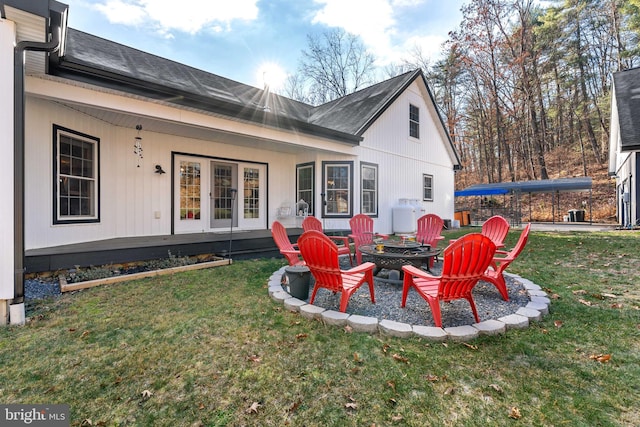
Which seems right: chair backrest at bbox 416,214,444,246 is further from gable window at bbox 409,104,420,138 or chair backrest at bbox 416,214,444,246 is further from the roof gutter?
gable window at bbox 409,104,420,138

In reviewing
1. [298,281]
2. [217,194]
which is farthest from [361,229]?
[217,194]

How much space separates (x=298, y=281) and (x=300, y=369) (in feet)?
4.78

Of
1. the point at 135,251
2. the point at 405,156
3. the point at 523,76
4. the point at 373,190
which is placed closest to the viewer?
the point at 135,251

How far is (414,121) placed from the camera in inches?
435

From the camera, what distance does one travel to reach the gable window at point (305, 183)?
8.75 m

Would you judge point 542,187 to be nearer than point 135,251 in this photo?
No

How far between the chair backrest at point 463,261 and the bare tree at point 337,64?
2149 cm

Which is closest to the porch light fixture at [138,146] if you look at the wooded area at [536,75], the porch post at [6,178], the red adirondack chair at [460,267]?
the porch post at [6,178]

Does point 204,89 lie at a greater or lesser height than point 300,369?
greater

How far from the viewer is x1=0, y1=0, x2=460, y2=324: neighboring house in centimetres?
311

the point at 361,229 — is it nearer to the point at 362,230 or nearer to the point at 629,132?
the point at 362,230

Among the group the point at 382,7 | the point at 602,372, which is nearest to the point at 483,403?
the point at 602,372

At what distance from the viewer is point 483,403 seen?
1.77 meters

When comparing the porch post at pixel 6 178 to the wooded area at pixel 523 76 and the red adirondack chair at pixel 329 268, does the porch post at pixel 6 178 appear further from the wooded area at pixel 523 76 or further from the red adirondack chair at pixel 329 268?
the wooded area at pixel 523 76
